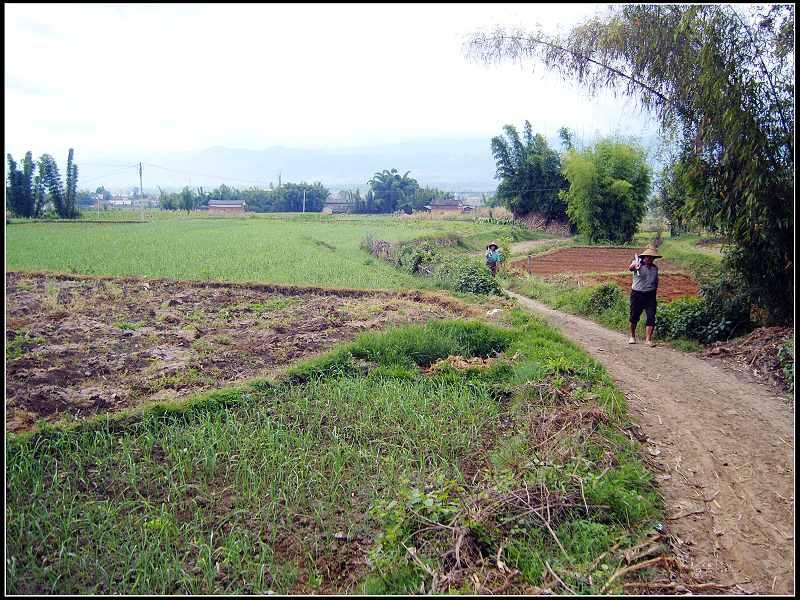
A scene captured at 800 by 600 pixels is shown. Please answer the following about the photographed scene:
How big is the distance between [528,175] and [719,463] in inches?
1254

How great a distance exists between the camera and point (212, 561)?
3441mm

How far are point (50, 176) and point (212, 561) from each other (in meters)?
18.0

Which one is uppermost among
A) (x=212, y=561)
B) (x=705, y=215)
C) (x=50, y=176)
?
(x=50, y=176)

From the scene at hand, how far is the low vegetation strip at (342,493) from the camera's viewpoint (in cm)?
329

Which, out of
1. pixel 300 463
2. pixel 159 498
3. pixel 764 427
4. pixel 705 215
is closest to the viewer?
pixel 159 498

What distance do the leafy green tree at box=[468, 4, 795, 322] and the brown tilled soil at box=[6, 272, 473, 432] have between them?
4.32 m

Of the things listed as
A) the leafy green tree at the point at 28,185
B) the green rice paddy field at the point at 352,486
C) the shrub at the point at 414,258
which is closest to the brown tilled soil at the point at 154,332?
the green rice paddy field at the point at 352,486

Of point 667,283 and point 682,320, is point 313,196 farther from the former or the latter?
point 682,320

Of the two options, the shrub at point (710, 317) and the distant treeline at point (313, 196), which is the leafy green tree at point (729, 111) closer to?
the shrub at point (710, 317)

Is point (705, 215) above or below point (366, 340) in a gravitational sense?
above

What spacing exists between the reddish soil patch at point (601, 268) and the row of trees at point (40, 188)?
13849 mm

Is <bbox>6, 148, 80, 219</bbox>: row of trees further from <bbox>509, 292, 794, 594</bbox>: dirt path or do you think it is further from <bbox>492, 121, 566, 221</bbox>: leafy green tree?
<bbox>492, 121, 566, 221</bbox>: leafy green tree

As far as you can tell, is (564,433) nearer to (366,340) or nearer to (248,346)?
(366,340)

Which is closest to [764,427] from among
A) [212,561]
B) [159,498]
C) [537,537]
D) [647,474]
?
[647,474]
